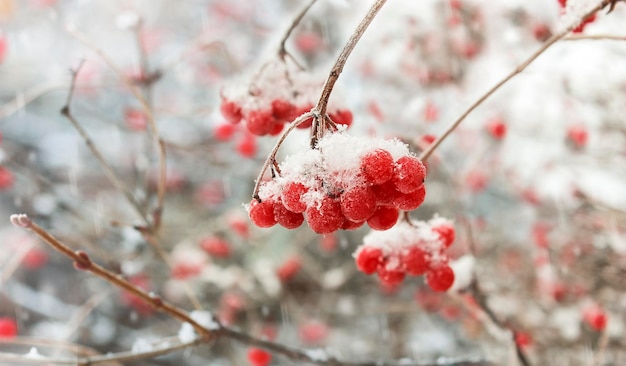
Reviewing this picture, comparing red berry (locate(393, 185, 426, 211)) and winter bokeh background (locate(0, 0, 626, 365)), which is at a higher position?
winter bokeh background (locate(0, 0, 626, 365))

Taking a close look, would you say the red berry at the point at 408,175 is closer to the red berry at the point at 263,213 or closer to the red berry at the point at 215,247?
the red berry at the point at 263,213

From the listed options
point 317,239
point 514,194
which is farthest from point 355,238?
point 514,194

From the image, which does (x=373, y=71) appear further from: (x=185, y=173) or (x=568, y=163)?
(x=185, y=173)

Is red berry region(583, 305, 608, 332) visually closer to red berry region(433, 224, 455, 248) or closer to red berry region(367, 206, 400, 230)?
red berry region(433, 224, 455, 248)

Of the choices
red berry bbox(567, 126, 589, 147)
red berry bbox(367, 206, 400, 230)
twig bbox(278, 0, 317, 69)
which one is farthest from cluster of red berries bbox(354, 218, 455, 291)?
red berry bbox(567, 126, 589, 147)

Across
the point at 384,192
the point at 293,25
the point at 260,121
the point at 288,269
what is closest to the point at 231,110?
the point at 260,121

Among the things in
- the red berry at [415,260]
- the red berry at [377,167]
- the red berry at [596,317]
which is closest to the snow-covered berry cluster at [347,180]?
the red berry at [377,167]
